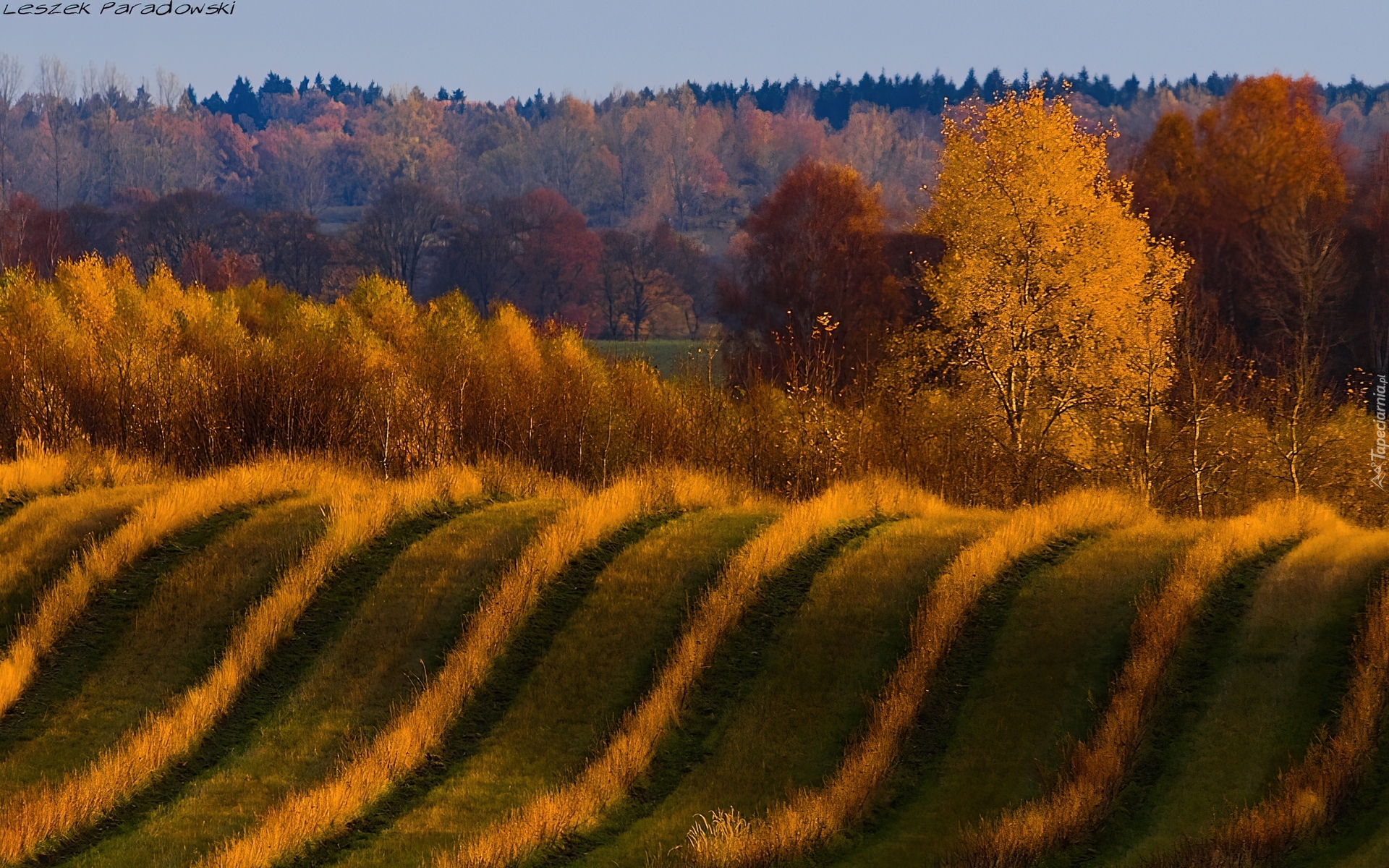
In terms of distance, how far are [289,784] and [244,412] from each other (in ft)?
73.0

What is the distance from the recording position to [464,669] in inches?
737

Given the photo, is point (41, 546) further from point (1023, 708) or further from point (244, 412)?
point (1023, 708)

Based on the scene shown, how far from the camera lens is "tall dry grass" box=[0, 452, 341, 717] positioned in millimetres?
19703

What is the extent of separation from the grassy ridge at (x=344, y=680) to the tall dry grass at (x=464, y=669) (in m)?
0.50

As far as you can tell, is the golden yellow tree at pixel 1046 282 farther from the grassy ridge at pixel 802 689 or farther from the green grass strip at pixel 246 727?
the green grass strip at pixel 246 727

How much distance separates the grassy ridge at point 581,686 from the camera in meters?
15.6

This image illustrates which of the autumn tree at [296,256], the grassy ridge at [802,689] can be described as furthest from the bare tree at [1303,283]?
the autumn tree at [296,256]

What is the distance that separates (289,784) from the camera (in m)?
16.4

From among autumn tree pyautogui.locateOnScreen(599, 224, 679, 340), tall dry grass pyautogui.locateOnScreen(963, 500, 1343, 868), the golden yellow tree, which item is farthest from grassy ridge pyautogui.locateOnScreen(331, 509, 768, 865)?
autumn tree pyautogui.locateOnScreen(599, 224, 679, 340)

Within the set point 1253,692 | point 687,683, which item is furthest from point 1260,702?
point 687,683

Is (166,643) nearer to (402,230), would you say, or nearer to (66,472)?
(66,472)

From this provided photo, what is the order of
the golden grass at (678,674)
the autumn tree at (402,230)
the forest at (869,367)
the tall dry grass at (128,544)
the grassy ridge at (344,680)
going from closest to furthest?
the golden grass at (678,674)
the grassy ridge at (344,680)
the tall dry grass at (128,544)
the forest at (869,367)
the autumn tree at (402,230)

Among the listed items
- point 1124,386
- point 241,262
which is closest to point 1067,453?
point 1124,386

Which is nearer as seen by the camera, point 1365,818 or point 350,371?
point 1365,818
